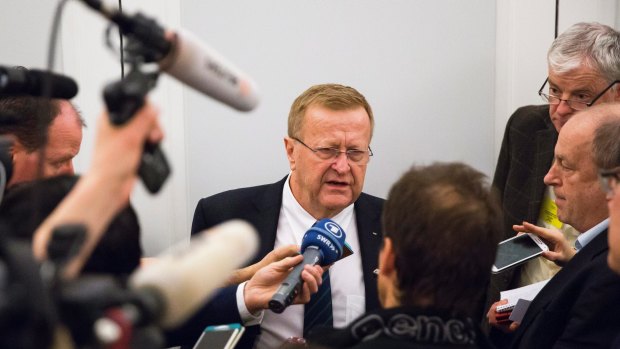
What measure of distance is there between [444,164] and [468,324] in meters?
0.29

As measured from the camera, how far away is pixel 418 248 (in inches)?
54.5

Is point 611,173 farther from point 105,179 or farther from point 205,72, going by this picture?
point 105,179

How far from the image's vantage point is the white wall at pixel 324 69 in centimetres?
291

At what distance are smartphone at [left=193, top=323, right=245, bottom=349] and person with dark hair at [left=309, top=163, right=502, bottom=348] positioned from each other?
1.33 feet

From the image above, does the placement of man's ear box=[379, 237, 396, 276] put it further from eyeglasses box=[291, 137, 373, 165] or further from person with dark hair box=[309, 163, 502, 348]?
eyeglasses box=[291, 137, 373, 165]

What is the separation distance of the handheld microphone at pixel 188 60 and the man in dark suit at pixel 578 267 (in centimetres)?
104

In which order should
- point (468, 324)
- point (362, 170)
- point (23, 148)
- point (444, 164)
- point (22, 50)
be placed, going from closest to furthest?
point (468, 324), point (444, 164), point (23, 148), point (362, 170), point (22, 50)

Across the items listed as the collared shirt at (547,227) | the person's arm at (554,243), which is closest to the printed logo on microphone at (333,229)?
the person's arm at (554,243)

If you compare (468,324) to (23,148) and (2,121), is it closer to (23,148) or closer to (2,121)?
(2,121)

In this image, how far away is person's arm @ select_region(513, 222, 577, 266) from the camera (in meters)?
2.22

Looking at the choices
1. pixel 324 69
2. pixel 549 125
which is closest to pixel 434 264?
pixel 549 125

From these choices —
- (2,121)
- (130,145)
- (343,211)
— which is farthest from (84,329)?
(343,211)

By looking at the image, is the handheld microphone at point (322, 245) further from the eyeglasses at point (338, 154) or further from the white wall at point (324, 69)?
the white wall at point (324, 69)

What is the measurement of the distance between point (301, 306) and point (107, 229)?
1028mm
